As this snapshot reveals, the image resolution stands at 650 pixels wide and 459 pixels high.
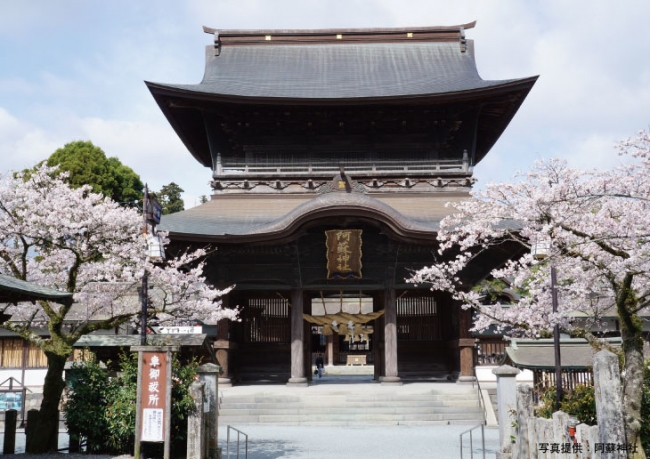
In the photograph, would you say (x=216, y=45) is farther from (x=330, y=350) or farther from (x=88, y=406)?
(x=330, y=350)

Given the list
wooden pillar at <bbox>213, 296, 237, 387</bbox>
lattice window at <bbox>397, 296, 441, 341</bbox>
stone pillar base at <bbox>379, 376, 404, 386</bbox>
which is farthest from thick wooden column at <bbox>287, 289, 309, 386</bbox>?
lattice window at <bbox>397, 296, 441, 341</bbox>

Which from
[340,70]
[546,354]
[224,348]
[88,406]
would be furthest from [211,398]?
[340,70]

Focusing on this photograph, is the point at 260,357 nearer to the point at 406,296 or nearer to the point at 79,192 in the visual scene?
the point at 406,296

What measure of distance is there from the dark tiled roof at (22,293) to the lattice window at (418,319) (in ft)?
44.7

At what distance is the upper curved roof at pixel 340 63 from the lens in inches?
910

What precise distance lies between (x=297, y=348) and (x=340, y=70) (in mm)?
11610

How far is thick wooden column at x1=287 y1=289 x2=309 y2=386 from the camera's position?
768 inches

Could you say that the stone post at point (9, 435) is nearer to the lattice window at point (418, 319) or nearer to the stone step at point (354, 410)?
the stone step at point (354, 410)

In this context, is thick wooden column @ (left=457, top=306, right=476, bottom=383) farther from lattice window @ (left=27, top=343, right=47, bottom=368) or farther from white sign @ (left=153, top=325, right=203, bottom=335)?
lattice window @ (left=27, top=343, right=47, bottom=368)

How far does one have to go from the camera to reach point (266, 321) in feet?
73.8

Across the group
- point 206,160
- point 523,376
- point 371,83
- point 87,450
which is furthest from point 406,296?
point 87,450

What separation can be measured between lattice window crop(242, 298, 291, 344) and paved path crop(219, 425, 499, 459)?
243 inches

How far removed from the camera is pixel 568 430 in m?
8.38

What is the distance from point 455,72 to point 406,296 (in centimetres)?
905
